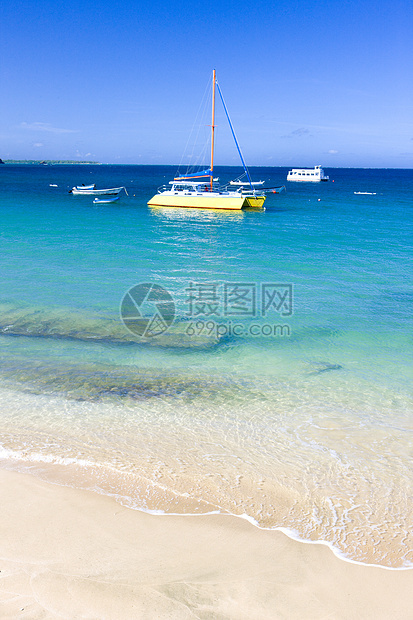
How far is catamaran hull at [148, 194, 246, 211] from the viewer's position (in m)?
46.1

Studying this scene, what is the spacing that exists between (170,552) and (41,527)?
1.52 m

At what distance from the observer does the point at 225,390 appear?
9008mm

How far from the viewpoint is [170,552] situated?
454 centimetres

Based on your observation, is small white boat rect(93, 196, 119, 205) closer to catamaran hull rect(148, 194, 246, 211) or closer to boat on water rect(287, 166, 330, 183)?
catamaran hull rect(148, 194, 246, 211)

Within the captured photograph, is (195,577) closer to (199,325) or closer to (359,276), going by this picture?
(199,325)

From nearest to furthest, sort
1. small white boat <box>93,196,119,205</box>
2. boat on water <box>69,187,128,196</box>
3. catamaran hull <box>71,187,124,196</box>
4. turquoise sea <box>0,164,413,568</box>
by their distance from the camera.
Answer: turquoise sea <box>0,164,413,568</box>, small white boat <box>93,196,119,205</box>, catamaran hull <box>71,187,124,196</box>, boat on water <box>69,187,128,196</box>

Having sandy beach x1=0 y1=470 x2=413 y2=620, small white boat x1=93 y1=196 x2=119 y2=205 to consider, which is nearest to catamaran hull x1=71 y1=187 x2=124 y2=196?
small white boat x1=93 y1=196 x2=119 y2=205

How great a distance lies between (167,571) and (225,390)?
4881mm

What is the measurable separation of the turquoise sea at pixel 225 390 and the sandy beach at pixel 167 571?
0.30 metres

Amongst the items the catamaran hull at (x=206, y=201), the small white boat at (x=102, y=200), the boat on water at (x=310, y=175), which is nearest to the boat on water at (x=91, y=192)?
the small white boat at (x=102, y=200)

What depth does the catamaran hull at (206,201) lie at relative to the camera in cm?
4612

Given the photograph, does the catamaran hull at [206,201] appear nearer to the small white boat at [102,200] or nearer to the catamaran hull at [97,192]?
the small white boat at [102,200]

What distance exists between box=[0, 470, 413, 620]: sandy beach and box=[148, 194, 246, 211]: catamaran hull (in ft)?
142

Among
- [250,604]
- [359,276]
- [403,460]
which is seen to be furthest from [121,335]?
[359,276]
